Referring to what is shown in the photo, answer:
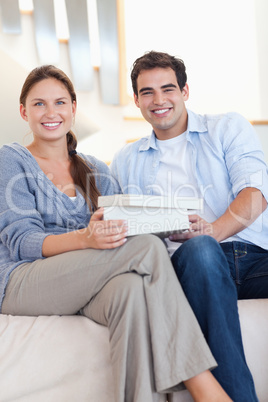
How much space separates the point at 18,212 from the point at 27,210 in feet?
0.09

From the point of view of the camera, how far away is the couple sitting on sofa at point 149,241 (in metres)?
0.93

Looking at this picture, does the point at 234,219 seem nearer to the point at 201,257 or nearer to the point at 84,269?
the point at 201,257

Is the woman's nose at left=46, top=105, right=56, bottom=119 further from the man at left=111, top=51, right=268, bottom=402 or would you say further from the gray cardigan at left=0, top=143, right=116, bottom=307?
the man at left=111, top=51, right=268, bottom=402

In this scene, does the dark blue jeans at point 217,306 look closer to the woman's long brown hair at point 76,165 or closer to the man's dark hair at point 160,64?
the woman's long brown hair at point 76,165

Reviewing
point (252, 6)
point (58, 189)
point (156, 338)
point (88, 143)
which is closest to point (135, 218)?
point (156, 338)

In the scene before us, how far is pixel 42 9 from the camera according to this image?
2.64 m

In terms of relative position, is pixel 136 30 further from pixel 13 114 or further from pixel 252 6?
pixel 13 114

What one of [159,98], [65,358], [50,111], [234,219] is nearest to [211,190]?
[234,219]

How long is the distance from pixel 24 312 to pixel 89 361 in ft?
0.78

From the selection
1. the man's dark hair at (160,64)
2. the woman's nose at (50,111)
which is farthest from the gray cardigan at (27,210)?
the man's dark hair at (160,64)

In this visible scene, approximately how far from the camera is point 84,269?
1044 millimetres

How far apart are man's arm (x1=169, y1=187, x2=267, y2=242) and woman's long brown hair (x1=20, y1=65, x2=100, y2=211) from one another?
0.37m

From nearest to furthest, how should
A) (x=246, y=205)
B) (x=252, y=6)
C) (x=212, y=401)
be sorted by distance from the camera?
(x=212, y=401), (x=246, y=205), (x=252, y=6)

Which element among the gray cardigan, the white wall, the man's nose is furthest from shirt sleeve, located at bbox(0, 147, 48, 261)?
the white wall
